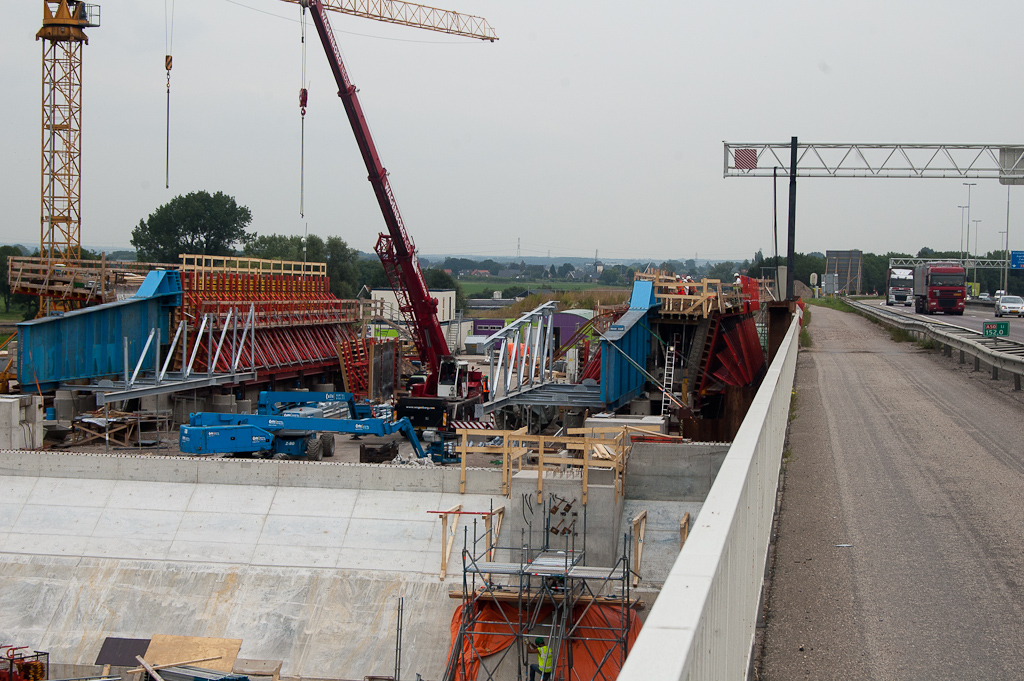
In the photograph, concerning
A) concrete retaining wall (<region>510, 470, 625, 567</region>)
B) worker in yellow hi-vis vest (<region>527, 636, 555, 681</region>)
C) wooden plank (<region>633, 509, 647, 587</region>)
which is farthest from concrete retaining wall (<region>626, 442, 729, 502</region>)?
worker in yellow hi-vis vest (<region>527, 636, 555, 681</region>)

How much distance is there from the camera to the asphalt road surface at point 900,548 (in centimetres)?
627

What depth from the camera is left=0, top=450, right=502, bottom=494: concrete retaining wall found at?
23.1 meters

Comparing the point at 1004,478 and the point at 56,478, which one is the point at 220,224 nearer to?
the point at 56,478

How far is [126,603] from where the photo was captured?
20828 millimetres

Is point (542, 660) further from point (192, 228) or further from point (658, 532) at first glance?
point (192, 228)

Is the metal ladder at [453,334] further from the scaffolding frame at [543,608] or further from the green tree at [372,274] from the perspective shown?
the green tree at [372,274]

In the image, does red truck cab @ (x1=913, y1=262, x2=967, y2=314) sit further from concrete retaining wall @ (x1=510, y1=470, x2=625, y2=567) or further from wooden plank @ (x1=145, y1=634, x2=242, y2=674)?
wooden plank @ (x1=145, y1=634, x2=242, y2=674)

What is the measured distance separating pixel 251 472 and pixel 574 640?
411 inches

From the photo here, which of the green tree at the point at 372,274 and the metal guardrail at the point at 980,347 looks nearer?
the metal guardrail at the point at 980,347

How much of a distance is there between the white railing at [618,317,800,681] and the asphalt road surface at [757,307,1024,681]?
492 millimetres

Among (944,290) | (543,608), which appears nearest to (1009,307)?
(944,290)

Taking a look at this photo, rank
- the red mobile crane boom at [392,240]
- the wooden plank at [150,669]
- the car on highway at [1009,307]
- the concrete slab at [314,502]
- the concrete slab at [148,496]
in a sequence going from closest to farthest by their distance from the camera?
1. the wooden plank at [150,669]
2. the concrete slab at [314,502]
3. the concrete slab at [148,496]
4. the red mobile crane boom at [392,240]
5. the car on highway at [1009,307]

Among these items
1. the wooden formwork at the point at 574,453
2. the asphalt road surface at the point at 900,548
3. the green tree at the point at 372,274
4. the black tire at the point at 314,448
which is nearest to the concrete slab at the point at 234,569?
the wooden formwork at the point at 574,453

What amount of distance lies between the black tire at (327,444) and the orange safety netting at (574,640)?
37.7ft
